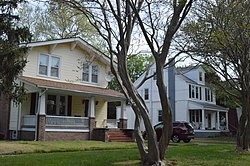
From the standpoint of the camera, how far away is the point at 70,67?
24.3m

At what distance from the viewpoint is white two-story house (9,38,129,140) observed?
2027 centimetres

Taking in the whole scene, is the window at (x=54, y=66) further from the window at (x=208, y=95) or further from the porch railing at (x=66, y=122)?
the window at (x=208, y=95)

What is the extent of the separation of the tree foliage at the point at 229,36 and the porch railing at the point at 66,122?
33.9 feet

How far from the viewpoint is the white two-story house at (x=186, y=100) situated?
36.5 m

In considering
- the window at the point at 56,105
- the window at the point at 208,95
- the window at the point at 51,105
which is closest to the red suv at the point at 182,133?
the window at the point at 56,105

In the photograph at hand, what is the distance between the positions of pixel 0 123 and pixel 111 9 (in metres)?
15.3

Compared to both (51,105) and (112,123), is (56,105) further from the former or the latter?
(112,123)

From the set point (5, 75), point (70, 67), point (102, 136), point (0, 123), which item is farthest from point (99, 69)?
point (5, 75)

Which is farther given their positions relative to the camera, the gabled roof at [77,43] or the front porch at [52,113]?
the gabled roof at [77,43]

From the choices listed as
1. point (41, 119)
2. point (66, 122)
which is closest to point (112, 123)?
point (66, 122)

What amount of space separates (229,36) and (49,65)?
1325 centimetres

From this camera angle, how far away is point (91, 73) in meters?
25.6

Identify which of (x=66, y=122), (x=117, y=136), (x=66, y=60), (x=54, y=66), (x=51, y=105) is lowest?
(x=117, y=136)

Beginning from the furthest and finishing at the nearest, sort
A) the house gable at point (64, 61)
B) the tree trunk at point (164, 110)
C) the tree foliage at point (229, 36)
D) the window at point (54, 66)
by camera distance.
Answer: the window at point (54, 66), the house gable at point (64, 61), the tree foliage at point (229, 36), the tree trunk at point (164, 110)
